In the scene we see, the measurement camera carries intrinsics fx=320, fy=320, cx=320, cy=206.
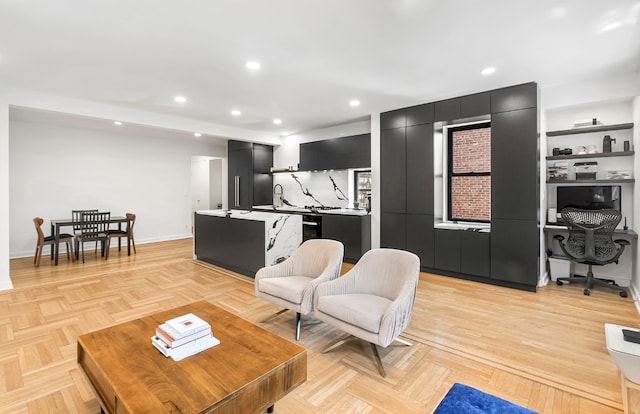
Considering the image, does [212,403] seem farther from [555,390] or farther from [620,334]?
[620,334]

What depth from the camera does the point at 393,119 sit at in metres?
5.37

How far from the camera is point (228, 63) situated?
346cm

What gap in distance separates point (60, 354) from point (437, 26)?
13.4ft

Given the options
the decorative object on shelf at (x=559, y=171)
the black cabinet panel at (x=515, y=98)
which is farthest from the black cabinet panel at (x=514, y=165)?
the decorative object on shelf at (x=559, y=171)

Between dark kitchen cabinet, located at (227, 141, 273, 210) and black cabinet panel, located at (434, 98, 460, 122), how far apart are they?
4.39m

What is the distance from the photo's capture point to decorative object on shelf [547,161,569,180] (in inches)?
175

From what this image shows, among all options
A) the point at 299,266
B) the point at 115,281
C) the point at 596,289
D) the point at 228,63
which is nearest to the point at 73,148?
the point at 115,281

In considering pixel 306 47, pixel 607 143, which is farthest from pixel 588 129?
pixel 306 47

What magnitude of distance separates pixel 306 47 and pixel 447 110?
8.47 ft

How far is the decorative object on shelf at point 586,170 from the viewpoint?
4.23 metres

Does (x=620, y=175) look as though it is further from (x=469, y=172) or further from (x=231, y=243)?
(x=231, y=243)

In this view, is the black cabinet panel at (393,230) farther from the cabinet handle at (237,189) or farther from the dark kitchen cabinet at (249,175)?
the cabinet handle at (237,189)

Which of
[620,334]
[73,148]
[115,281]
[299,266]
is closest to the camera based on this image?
[620,334]

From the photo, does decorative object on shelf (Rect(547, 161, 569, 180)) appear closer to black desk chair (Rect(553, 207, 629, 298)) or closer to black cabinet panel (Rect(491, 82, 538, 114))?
black desk chair (Rect(553, 207, 629, 298))
